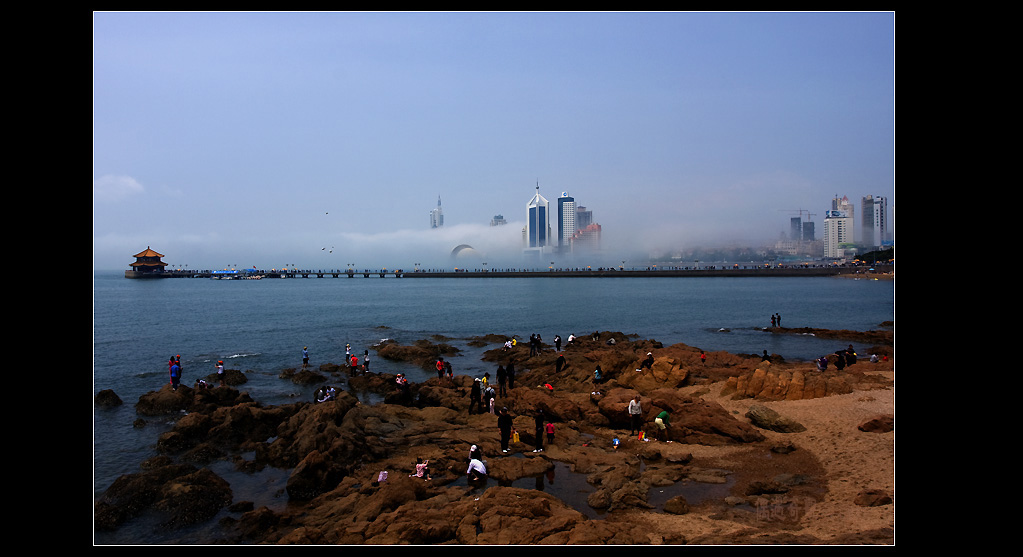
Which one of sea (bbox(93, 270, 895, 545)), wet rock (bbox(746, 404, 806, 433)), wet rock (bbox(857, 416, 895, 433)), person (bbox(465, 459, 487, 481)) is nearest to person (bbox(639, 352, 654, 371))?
wet rock (bbox(746, 404, 806, 433))

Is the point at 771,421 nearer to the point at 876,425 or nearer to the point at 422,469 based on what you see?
the point at 876,425

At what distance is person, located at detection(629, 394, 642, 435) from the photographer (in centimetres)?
1667

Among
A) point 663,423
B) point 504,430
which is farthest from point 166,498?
point 663,423

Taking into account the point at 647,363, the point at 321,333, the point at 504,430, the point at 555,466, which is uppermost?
Answer: the point at 647,363

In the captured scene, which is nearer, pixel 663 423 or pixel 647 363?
pixel 663 423

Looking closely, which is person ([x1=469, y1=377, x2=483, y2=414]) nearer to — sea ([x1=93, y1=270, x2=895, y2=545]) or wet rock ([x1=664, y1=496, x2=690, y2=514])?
sea ([x1=93, y1=270, x2=895, y2=545])

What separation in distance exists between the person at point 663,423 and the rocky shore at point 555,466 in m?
0.11

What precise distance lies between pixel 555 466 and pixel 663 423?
13.7ft

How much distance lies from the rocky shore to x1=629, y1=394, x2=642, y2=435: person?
0.32m

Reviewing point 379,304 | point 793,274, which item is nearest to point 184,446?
point 379,304

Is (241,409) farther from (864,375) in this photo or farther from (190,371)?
(864,375)

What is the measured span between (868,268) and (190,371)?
174 meters

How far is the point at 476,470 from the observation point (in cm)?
1340
